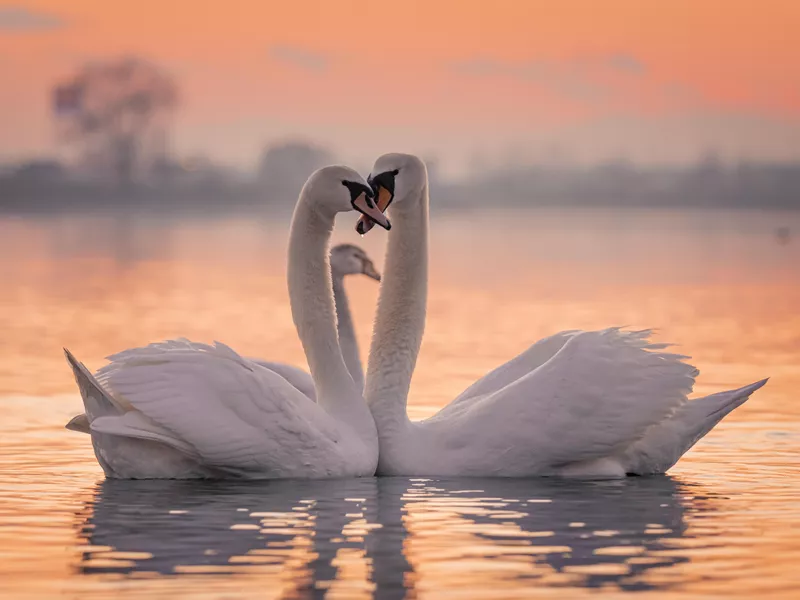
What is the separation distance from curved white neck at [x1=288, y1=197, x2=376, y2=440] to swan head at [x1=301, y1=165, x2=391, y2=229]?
0.30 feet

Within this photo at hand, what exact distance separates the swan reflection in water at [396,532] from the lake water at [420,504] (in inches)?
0.8

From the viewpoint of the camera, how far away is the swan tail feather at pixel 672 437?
40.0 ft

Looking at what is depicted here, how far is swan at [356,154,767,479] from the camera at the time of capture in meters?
11.8

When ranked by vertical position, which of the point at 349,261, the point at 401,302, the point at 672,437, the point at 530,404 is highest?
the point at 349,261

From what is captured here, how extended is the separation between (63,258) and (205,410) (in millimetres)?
31657

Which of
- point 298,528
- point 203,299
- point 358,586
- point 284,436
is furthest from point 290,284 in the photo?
point 203,299

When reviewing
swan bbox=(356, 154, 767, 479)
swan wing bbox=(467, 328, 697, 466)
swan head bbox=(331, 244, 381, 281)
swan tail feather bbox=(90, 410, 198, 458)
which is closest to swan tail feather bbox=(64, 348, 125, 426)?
swan tail feather bbox=(90, 410, 198, 458)

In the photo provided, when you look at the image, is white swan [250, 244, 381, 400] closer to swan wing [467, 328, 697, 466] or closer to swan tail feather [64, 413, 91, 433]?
swan tail feather [64, 413, 91, 433]

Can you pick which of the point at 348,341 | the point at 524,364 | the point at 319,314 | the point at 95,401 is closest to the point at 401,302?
the point at 319,314

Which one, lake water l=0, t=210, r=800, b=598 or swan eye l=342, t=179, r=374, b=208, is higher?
swan eye l=342, t=179, r=374, b=208

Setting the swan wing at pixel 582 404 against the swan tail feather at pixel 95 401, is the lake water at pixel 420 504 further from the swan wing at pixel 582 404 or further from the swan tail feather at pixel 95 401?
the swan tail feather at pixel 95 401

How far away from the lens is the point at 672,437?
12172 mm

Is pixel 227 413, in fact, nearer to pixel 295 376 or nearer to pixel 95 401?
pixel 95 401

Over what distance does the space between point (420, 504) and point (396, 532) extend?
90cm
